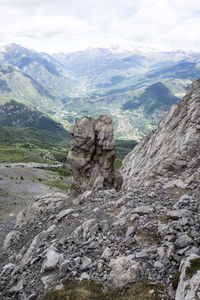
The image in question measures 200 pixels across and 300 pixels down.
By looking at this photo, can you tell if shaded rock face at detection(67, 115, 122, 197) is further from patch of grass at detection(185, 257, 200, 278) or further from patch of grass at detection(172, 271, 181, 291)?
patch of grass at detection(185, 257, 200, 278)

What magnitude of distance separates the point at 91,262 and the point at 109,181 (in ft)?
101

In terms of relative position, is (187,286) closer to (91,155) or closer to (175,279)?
(175,279)

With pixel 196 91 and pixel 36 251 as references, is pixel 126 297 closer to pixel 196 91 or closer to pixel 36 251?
pixel 36 251

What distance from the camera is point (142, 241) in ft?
61.8

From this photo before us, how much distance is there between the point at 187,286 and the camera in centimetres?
1270

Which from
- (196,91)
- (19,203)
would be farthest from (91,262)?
(19,203)

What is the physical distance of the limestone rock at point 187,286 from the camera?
12.0 metres

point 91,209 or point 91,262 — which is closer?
point 91,262

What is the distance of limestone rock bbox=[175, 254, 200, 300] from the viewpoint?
12.0 m

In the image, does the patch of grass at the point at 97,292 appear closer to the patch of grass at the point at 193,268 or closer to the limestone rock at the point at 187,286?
the limestone rock at the point at 187,286

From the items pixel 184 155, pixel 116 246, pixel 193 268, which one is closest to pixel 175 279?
pixel 193 268

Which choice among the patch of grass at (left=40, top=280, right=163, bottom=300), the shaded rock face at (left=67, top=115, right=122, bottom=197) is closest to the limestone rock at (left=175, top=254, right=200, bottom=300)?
the patch of grass at (left=40, top=280, right=163, bottom=300)

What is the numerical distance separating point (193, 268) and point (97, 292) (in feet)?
22.7

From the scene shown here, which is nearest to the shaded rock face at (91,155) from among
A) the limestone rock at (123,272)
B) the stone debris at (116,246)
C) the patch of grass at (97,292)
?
the stone debris at (116,246)
